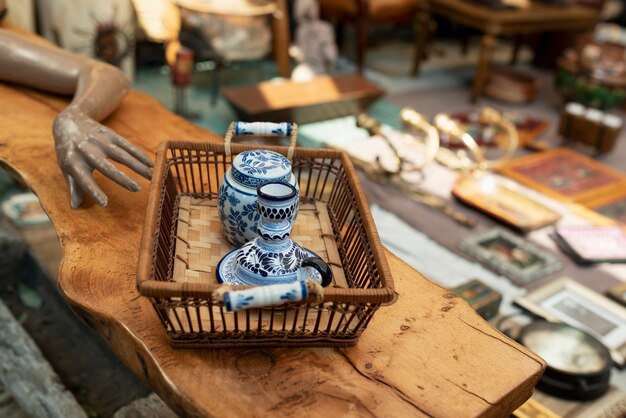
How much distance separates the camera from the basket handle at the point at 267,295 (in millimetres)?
1092

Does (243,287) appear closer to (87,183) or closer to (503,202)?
(87,183)

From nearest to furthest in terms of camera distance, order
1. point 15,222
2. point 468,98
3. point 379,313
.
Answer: point 379,313, point 15,222, point 468,98

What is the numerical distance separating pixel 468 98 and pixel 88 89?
4.31 meters

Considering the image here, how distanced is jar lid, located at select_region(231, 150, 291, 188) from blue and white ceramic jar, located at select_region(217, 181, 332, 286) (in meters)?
0.10

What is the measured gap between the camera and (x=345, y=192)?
171 centimetres

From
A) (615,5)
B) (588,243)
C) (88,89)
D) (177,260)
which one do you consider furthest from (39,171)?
(615,5)

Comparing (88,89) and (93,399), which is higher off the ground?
(88,89)

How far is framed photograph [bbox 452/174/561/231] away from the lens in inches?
136

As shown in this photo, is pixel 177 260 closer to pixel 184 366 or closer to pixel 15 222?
pixel 184 366

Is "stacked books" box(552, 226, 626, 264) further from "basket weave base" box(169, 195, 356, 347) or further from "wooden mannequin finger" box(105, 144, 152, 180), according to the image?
"wooden mannequin finger" box(105, 144, 152, 180)

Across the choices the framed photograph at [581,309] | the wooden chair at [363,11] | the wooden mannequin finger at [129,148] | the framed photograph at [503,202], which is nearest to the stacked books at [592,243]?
the framed photograph at [503,202]

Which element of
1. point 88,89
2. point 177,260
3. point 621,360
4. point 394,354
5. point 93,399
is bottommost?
point 93,399

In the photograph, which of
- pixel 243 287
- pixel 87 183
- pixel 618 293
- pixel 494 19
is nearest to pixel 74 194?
pixel 87 183

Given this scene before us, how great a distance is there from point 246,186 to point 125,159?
0.51 m
